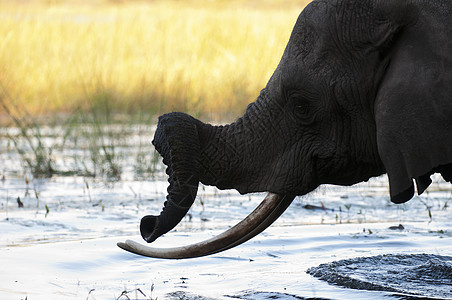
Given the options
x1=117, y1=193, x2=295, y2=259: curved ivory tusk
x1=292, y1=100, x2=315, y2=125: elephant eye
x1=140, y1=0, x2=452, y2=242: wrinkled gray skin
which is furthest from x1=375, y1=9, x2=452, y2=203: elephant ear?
x1=117, y1=193, x2=295, y2=259: curved ivory tusk

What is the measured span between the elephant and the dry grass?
756cm

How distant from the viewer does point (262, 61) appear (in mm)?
14070

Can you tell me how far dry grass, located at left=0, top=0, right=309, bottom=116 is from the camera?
12836 millimetres

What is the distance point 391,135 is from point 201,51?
1142 centimetres

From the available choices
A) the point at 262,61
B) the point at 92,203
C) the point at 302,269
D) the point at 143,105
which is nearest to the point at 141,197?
the point at 92,203

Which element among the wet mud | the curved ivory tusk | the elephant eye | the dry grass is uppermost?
the dry grass

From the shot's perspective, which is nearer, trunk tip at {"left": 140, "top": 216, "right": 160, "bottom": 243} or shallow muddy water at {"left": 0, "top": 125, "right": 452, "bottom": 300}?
Result: trunk tip at {"left": 140, "top": 216, "right": 160, "bottom": 243}

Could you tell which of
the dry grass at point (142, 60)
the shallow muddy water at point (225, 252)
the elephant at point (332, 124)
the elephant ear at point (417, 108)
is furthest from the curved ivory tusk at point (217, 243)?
the dry grass at point (142, 60)

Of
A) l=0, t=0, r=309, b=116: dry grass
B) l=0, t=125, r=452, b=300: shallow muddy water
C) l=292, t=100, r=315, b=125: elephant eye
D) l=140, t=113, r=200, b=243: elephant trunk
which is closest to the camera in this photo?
l=140, t=113, r=200, b=243: elephant trunk

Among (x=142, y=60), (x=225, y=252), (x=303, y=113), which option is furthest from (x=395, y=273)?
(x=142, y=60)

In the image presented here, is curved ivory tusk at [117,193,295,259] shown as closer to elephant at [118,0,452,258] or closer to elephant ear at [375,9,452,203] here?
elephant at [118,0,452,258]

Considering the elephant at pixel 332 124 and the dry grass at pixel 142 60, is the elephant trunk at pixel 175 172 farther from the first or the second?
the dry grass at pixel 142 60

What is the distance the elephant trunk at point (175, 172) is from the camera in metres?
3.89

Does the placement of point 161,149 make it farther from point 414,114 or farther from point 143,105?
point 143,105
